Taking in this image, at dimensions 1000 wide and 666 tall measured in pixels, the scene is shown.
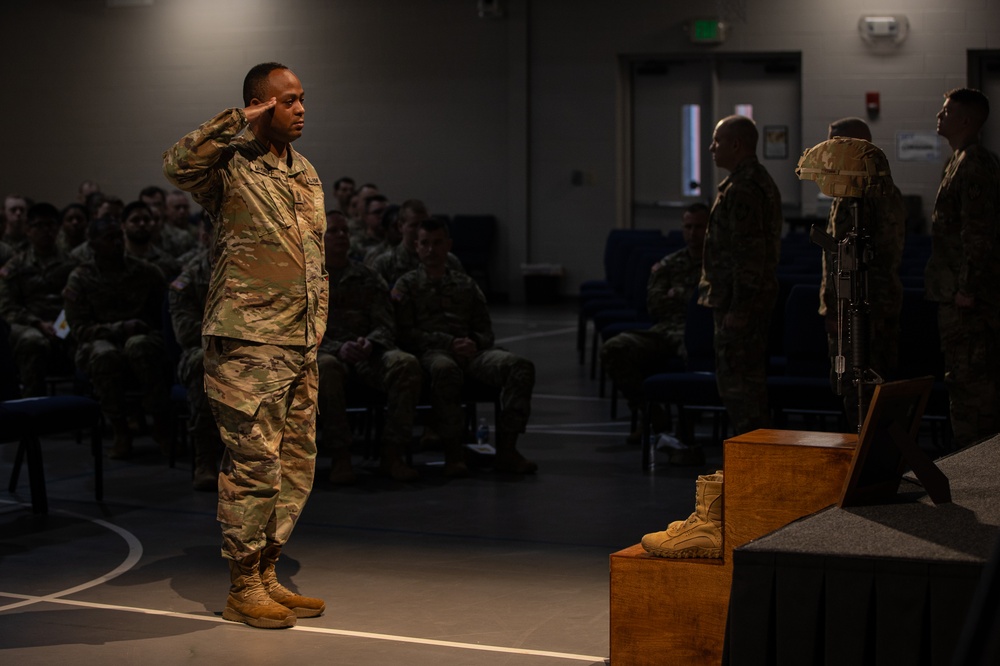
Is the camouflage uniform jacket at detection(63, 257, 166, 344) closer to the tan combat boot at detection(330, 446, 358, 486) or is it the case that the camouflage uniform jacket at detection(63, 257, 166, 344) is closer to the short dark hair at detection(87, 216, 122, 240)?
the short dark hair at detection(87, 216, 122, 240)

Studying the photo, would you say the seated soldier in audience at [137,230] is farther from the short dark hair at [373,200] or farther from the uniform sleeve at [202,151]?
the uniform sleeve at [202,151]

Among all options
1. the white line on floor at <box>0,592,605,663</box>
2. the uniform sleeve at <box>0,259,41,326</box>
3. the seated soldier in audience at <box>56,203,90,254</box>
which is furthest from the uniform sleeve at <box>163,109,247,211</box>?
the seated soldier in audience at <box>56,203,90,254</box>

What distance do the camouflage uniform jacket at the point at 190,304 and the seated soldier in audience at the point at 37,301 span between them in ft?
5.41

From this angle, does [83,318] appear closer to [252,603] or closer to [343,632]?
[252,603]

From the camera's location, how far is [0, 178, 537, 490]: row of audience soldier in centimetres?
662

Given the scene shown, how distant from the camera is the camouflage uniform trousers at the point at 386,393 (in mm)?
6570

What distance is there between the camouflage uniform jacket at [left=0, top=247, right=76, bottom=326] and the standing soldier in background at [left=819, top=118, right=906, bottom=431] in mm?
5060

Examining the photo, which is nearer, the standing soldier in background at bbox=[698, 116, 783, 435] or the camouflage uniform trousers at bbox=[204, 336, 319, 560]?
the camouflage uniform trousers at bbox=[204, 336, 319, 560]

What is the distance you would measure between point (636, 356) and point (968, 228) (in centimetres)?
197

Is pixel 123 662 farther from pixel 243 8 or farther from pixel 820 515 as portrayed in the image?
pixel 243 8

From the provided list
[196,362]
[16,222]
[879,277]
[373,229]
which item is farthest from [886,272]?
[16,222]

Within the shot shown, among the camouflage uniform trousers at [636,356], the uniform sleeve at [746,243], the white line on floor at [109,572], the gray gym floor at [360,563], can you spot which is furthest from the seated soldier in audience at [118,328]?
the uniform sleeve at [746,243]

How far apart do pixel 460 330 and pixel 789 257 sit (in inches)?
146

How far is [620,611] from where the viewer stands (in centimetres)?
340
